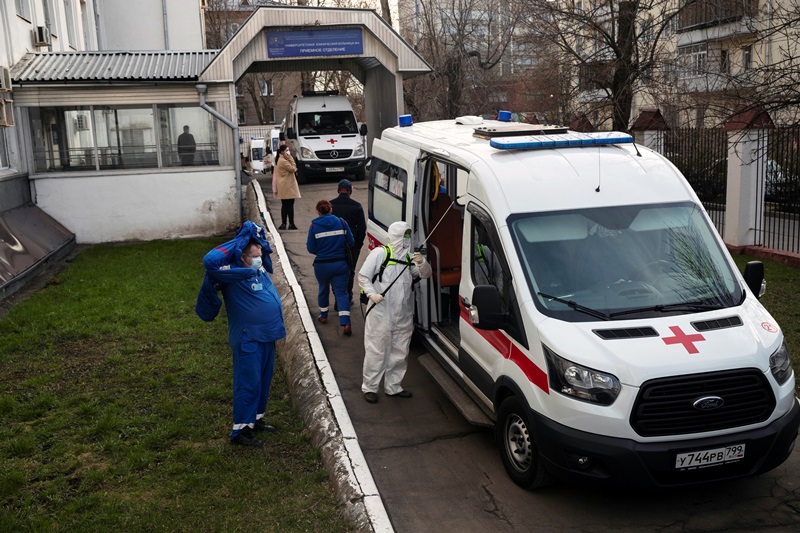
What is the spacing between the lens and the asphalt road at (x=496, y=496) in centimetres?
551

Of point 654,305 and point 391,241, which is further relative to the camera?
point 391,241

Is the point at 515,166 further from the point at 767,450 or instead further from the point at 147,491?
the point at 147,491

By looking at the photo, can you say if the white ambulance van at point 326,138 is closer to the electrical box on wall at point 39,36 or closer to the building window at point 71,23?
the building window at point 71,23

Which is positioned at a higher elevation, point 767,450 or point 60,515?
point 767,450

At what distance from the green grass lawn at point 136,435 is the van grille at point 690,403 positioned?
6.90 feet

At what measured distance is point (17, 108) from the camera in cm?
1756

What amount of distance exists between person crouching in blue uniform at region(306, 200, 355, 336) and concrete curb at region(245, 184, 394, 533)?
47 centimetres

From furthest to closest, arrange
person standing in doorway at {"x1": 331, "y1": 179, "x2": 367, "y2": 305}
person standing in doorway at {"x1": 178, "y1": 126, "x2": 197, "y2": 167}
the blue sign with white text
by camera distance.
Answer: the blue sign with white text
person standing in doorway at {"x1": 178, "y1": 126, "x2": 197, "y2": 167}
person standing in doorway at {"x1": 331, "y1": 179, "x2": 367, "y2": 305}

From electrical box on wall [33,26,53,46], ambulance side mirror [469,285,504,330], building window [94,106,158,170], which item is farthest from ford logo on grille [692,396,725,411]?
electrical box on wall [33,26,53,46]

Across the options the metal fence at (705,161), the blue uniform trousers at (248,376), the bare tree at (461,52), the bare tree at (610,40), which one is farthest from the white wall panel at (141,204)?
the blue uniform trousers at (248,376)

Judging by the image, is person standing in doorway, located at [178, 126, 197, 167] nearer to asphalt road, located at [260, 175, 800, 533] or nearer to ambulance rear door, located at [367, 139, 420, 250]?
ambulance rear door, located at [367, 139, 420, 250]

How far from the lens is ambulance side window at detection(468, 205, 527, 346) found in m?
6.02

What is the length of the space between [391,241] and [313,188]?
16237 mm

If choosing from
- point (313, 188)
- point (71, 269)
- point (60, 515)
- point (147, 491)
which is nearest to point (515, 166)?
point (147, 491)
